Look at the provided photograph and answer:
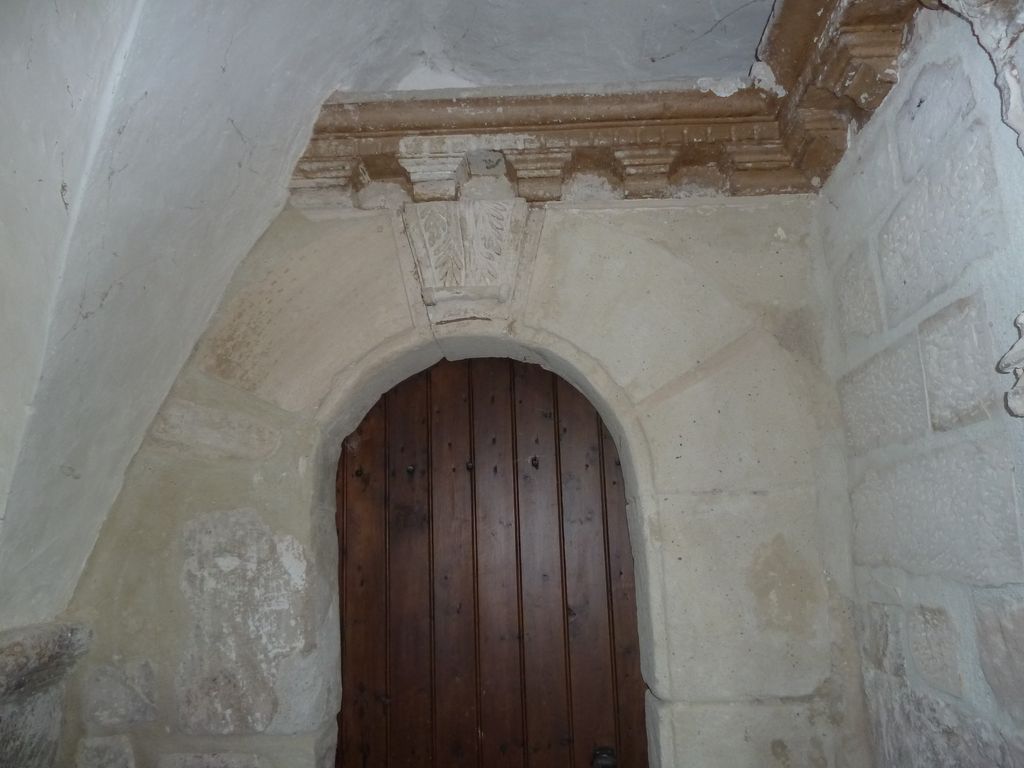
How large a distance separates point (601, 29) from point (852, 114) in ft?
1.92

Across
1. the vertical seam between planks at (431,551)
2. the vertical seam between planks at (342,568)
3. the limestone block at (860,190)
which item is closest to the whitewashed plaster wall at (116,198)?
the vertical seam between planks at (342,568)

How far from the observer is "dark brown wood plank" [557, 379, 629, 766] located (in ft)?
5.71

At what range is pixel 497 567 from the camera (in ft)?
5.95

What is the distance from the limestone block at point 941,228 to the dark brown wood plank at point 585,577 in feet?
2.53

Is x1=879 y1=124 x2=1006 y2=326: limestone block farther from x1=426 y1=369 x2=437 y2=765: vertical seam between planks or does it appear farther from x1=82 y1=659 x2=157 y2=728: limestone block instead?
x1=82 y1=659 x2=157 y2=728: limestone block

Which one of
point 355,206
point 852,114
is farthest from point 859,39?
point 355,206

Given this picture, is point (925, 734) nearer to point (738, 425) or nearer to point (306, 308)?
point (738, 425)

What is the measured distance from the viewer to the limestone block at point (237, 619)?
1544mm

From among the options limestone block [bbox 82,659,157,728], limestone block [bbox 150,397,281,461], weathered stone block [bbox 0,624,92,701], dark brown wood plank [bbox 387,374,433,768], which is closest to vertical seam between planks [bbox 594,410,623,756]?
dark brown wood plank [bbox 387,374,433,768]

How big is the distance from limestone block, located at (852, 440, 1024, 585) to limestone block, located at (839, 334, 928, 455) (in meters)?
0.06

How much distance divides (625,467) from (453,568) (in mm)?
493

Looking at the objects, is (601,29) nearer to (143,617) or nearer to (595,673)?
(595,673)

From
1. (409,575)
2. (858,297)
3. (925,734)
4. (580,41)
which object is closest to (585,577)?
(409,575)

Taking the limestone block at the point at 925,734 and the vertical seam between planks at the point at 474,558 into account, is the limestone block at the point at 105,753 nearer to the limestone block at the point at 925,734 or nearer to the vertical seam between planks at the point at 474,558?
the vertical seam between planks at the point at 474,558
